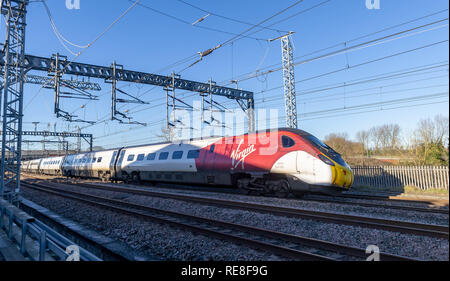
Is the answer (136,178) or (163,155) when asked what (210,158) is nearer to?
(163,155)

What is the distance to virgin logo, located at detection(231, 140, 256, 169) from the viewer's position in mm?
11348

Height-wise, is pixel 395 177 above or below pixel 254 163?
below

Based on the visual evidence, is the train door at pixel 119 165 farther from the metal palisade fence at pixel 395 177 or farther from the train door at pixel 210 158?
the metal palisade fence at pixel 395 177

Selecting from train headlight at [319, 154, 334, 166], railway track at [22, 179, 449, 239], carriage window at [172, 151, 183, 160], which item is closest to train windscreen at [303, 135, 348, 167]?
train headlight at [319, 154, 334, 166]

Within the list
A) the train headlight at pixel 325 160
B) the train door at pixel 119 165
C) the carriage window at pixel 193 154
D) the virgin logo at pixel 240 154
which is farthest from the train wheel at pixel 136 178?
the train headlight at pixel 325 160

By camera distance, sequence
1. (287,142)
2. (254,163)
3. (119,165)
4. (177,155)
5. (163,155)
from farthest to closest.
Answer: (119,165) < (163,155) < (177,155) < (254,163) < (287,142)

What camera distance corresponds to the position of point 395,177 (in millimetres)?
12625

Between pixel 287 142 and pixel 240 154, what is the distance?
2.25m

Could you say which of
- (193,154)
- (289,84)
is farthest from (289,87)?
(193,154)

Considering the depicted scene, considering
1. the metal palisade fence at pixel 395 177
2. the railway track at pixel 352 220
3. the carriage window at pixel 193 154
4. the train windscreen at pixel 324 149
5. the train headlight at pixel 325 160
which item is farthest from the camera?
the carriage window at pixel 193 154

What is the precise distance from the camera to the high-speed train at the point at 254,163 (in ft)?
31.3

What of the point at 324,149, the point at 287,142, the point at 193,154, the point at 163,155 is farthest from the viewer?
the point at 163,155

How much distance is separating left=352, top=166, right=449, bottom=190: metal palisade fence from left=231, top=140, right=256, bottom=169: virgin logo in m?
5.98

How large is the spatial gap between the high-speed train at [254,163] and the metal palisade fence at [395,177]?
235 cm
